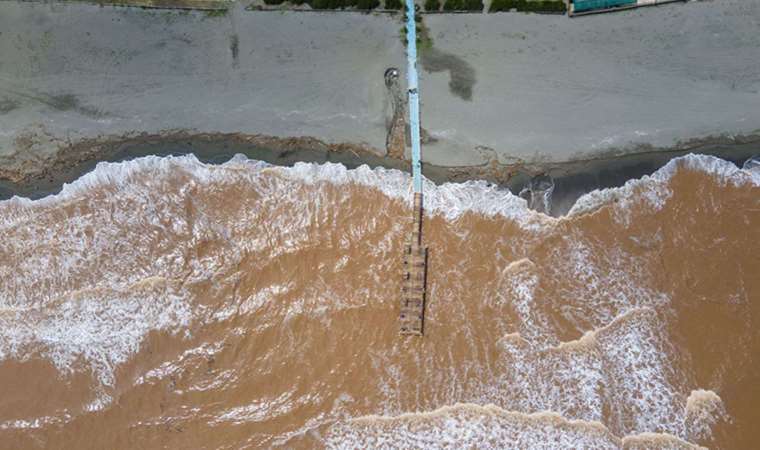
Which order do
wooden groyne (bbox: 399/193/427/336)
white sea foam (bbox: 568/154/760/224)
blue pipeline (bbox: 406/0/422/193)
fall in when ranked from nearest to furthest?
wooden groyne (bbox: 399/193/427/336) → white sea foam (bbox: 568/154/760/224) → blue pipeline (bbox: 406/0/422/193)

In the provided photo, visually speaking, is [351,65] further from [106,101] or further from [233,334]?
[233,334]

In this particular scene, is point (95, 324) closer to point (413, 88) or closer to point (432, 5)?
point (413, 88)

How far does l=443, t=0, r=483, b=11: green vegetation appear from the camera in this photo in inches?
313

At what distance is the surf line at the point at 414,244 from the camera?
773 cm

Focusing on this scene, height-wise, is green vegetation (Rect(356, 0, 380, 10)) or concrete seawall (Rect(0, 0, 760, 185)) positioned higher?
green vegetation (Rect(356, 0, 380, 10))

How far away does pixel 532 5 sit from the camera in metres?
7.93

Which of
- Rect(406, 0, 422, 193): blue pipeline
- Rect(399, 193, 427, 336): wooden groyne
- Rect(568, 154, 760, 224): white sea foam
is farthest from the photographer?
Rect(406, 0, 422, 193): blue pipeline

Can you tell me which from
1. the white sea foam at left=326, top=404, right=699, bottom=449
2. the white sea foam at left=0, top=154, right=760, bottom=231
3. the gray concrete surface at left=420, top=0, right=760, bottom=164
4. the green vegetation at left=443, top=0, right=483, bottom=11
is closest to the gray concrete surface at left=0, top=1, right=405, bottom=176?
the white sea foam at left=0, top=154, right=760, bottom=231

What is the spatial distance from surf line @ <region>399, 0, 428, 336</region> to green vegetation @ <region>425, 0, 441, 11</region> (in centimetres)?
21

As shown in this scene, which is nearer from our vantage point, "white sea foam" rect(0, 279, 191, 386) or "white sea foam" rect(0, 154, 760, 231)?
"white sea foam" rect(0, 279, 191, 386)

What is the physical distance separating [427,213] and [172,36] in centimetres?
485

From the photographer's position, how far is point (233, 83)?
8109 millimetres

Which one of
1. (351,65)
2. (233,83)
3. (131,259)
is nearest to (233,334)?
(131,259)

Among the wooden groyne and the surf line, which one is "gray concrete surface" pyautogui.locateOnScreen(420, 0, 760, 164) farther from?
the wooden groyne
